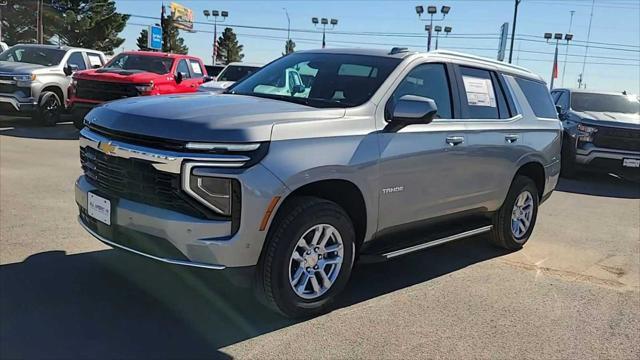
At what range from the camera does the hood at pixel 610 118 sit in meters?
11.3

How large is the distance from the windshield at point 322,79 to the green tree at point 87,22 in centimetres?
5392

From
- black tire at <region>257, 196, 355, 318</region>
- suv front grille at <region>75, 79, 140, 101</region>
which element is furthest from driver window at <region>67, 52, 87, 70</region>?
Answer: black tire at <region>257, 196, 355, 318</region>

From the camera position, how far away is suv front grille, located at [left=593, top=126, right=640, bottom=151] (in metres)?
11.2

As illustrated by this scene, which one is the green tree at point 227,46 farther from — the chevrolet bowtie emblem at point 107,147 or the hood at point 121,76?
the chevrolet bowtie emblem at point 107,147

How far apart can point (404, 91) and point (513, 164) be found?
1778 millimetres

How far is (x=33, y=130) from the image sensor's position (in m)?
13.5

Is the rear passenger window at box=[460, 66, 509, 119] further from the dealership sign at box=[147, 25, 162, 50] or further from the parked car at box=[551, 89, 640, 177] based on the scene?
the dealership sign at box=[147, 25, 162, 50]

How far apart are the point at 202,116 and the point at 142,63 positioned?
11.2 meters

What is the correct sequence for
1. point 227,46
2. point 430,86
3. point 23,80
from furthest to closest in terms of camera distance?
point 227,46 < point 23,80 < point 430,86

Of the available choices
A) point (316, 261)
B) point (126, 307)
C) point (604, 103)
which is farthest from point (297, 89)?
point (604, 103)

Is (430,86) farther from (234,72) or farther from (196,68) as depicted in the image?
(234,72)

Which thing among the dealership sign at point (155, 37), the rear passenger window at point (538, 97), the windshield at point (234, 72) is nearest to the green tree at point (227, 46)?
the dealership sign at point (155, 37)

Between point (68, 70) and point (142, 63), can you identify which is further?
point (142, 63)

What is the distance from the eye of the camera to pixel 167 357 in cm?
342
